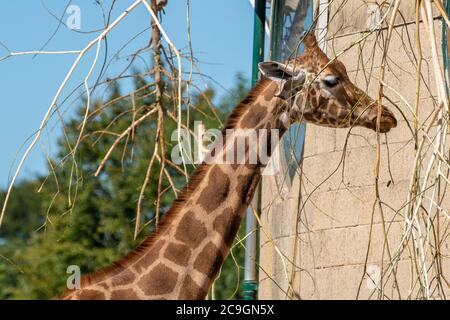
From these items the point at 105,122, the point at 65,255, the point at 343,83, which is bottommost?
→ the point at 65,255

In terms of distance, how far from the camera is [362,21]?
8.62 m

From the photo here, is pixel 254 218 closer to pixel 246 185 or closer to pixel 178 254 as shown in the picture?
pixel 246 185

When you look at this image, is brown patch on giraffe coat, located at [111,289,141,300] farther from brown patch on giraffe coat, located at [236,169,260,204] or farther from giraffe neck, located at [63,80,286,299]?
brown patch on giraffe coat, located at [236,169,260,204]

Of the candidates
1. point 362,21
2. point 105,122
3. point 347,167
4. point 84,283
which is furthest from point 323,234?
point 105,122

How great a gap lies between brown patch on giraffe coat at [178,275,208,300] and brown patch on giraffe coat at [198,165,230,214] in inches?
14.8

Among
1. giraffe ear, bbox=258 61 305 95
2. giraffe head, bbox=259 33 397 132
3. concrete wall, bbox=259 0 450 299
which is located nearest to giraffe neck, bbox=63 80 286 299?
giraffe ear, bbox=258 61 305 95

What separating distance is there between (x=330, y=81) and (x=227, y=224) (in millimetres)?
1108

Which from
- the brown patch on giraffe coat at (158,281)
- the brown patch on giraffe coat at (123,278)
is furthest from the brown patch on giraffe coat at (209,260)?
the brown patch on giraffe coat at (123,278)

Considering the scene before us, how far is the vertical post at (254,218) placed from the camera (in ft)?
25.7

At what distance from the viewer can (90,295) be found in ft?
18.9

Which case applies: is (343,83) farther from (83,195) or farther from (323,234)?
(83,195)

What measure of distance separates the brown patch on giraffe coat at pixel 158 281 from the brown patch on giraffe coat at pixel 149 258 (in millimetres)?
43

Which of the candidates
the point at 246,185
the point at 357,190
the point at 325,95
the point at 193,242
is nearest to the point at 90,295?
the point at 193,242
